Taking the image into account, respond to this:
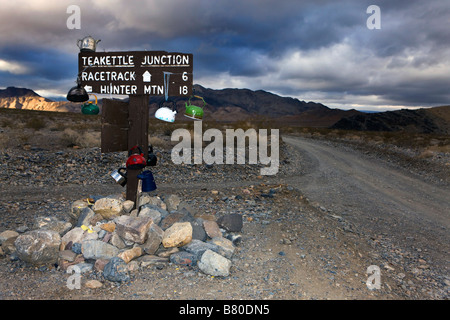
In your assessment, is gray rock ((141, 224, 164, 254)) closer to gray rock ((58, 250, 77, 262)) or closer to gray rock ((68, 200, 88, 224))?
gray rock ((58, 250, 77, 262))

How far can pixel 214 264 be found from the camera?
4.00 m

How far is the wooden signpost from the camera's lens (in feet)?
19.0

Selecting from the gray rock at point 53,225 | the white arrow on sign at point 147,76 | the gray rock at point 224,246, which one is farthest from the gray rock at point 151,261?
the white arrow on sign at point 147,76

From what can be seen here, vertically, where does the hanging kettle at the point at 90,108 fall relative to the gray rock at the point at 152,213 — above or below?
above

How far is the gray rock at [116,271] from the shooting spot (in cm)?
380

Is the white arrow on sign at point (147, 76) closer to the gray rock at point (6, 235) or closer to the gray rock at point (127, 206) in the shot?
the gray rock at point (127, 206)

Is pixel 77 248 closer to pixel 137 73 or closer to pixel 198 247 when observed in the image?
pixel 198 247

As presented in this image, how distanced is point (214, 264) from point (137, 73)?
3935 mm

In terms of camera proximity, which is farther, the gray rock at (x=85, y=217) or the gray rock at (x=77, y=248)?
the gray rock at (x=85, y=217)

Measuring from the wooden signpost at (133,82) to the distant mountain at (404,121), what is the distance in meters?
86.5

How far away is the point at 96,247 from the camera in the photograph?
13.9 ft

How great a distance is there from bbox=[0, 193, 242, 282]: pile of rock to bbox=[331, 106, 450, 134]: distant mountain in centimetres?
8730

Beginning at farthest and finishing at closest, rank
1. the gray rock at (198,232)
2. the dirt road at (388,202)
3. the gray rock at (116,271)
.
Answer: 1. the dirt road at (388,202)
2. the gray rock at (198,232)
3. the gray rock at (116,271)

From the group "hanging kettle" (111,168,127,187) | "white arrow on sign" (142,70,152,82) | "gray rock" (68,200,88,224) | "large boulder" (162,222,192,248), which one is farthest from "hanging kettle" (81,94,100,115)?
"large boulder" (162,222,192,248)
